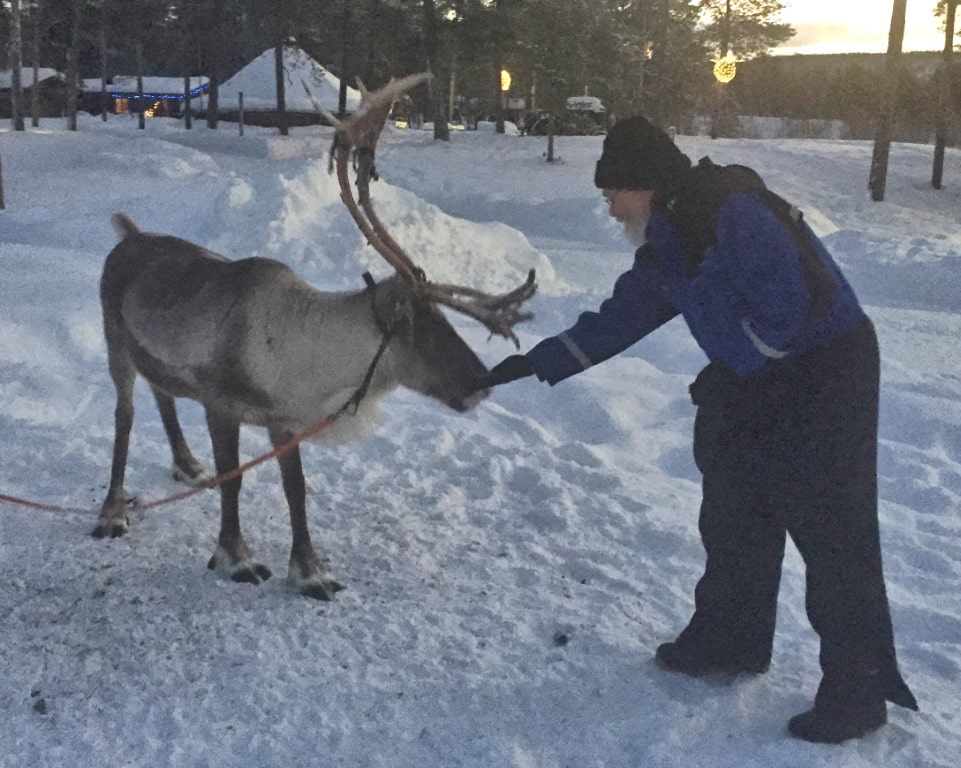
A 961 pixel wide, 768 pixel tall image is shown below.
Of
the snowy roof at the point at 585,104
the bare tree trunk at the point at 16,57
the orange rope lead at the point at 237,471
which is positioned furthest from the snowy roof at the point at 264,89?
the orange rope lead at the point at 237,471

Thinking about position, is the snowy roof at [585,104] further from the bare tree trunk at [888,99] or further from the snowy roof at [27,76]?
the snowy roof at [27,76]

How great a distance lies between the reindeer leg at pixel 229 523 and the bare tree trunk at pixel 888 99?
19518 mm

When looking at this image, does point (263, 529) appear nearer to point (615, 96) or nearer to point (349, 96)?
point (615, 96)

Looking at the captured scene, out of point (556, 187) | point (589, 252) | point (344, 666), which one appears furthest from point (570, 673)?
point (556, 187)

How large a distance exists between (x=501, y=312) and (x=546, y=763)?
167 cm

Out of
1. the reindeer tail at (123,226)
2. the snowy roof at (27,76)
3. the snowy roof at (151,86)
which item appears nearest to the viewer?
the reindeer tail at (123,226)

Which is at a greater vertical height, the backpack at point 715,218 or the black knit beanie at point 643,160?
the black knit beanie at point 643,160

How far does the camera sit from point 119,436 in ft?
16.1

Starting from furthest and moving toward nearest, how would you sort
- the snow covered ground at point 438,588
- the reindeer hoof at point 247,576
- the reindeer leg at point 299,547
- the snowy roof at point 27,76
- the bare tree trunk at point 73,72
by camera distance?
the snowy roof at point 27,76 < the bare tree trunk at point 73,72 < the reindeer hoof at point 247,576 < the reindeer leg at point 299,547 < the snow covered ground at point 438,588

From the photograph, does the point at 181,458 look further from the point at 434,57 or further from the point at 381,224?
the point at 434,57

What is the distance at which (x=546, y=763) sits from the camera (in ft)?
9.61

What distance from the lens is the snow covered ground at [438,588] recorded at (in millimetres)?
3045

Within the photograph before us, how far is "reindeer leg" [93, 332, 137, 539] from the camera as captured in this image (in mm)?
4684

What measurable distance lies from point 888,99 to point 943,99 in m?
3.81
